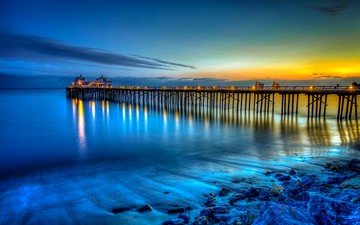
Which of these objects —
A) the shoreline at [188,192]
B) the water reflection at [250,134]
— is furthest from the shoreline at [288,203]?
the water reflection at [250,134]

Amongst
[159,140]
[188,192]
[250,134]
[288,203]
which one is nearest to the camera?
[288,203]

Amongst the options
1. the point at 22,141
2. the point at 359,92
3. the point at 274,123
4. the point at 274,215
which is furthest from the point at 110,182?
the point at 359,92

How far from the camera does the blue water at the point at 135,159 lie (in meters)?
10.3

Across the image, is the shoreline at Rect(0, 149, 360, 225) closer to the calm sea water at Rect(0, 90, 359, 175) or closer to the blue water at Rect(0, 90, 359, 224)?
the blue water at Rect(0, 90, 359, 224)

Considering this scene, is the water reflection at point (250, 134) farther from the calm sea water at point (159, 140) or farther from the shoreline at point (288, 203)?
the shoreline at point (288, 203)

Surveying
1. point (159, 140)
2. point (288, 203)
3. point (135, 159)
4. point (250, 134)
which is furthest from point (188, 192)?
point (250, 134)

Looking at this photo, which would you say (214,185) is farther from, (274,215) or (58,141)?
(58,141)

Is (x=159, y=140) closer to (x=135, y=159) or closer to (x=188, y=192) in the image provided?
(x=135, y=159)

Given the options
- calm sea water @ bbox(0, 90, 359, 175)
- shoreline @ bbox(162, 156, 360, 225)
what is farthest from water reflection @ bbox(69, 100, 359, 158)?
shoreline @ bbox(162, 156, 360, 225)

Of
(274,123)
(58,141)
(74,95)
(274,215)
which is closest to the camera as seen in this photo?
(274,215)

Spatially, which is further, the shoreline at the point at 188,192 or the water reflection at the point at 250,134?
the water reflection at the point at 250,134

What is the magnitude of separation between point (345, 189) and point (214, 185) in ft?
13.6

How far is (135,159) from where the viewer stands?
1655 centimetres

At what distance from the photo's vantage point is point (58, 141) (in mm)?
22641
